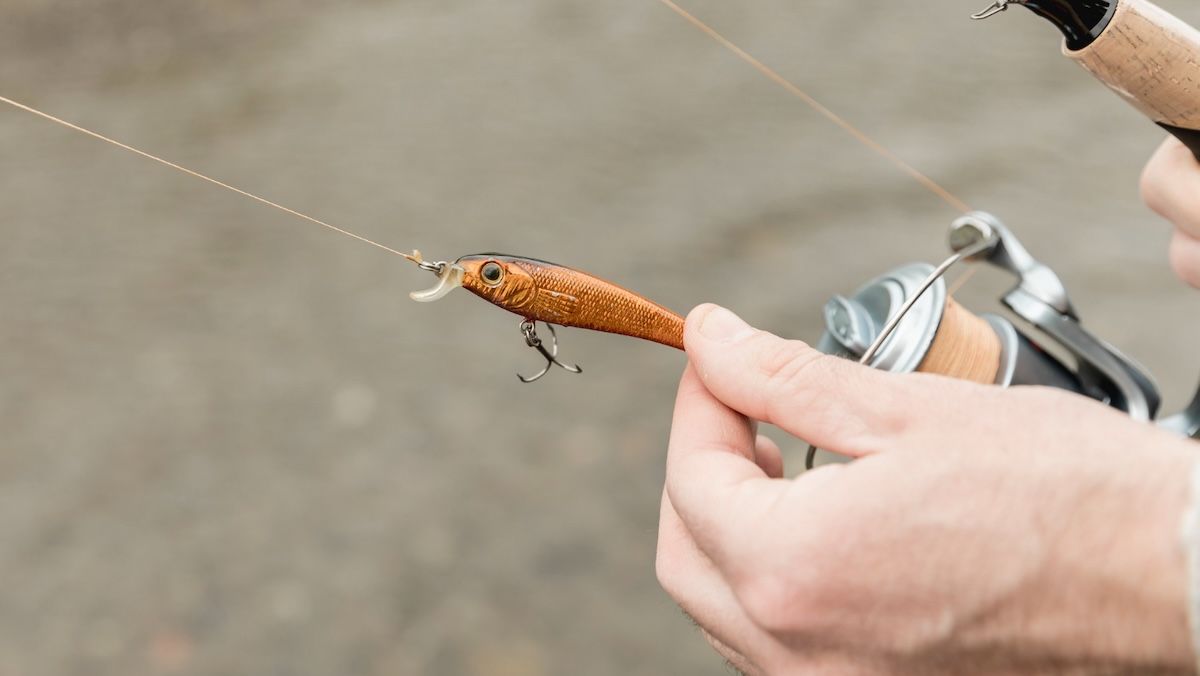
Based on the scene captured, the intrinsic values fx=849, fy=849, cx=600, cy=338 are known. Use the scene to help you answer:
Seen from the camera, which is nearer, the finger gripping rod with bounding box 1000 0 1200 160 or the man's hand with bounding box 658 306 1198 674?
the man's hand with bounding box 658 306 1198 674

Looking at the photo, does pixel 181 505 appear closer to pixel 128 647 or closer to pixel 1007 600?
pixel 128 647

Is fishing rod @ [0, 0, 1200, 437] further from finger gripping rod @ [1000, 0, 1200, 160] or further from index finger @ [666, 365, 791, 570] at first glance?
index finger @ [666, 365, 791, 570]

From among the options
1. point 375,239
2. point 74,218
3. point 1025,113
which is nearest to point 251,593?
point 375,239

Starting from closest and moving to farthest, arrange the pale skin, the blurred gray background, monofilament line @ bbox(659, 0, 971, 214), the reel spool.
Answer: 1. the pale skin
2. the reel spool
3. the blurred gray background
4. monofilament line @ bbox(659, 0, 971, 214)

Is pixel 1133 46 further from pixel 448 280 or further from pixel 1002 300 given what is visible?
pixel 448 280

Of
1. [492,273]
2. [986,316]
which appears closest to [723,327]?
[492,273]

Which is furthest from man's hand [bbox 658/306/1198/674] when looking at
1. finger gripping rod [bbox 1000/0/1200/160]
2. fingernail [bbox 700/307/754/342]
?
finger gripping rod [bbox 1000/0/1200/160]
